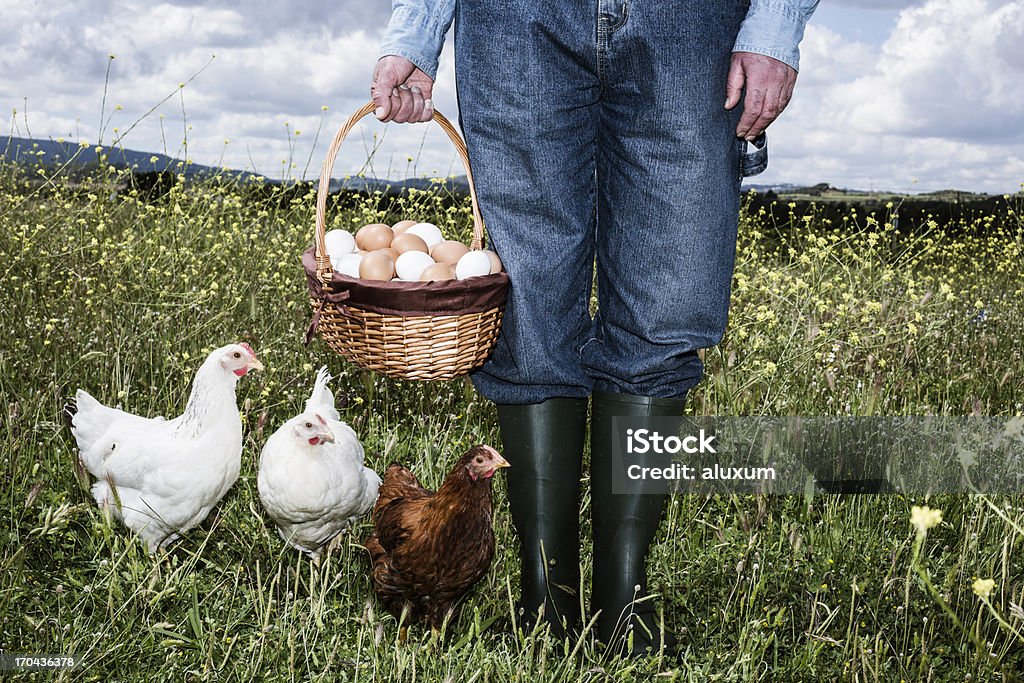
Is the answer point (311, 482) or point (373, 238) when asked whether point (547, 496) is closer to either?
point (311, 482)

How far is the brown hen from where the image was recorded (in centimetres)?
211

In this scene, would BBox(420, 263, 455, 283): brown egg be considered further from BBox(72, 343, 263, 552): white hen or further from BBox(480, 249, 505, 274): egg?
BBox(72, 343, 263, 552): white hen

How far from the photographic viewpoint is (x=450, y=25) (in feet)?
6.66

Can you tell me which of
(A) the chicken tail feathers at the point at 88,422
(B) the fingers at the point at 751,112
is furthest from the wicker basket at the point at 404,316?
(A) the chicken tail feathers at the point at 88,422

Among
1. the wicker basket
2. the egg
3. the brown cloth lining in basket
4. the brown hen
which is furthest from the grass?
the egg

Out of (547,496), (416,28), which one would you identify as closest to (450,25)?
(416,28)

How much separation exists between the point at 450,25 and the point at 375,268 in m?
→ 0.60

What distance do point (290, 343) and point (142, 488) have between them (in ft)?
3.65

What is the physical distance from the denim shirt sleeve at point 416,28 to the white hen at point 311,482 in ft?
3.26

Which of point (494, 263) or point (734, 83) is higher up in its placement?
point (734, 83)

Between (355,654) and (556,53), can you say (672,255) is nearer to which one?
(556,53)

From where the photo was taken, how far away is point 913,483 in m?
2.67

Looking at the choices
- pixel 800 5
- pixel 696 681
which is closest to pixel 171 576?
pixel 696 681

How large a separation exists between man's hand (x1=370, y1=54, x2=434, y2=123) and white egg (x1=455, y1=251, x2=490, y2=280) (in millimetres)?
372
